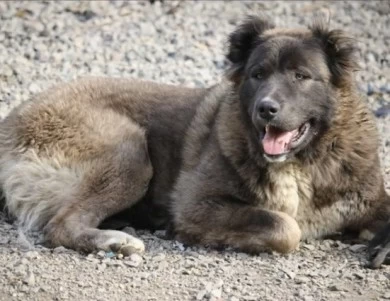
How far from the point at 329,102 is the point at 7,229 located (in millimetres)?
2544

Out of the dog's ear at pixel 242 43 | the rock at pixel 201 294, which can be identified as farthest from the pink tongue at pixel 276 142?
the rock at pixel 201 294

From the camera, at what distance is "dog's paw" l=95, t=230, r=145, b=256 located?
Answer: 6.67 meters

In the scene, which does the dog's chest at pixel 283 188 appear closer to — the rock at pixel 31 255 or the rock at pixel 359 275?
the rock at pixel 359 275

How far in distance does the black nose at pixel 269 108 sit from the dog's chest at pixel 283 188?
19.9 inches

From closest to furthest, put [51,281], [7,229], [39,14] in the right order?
[51,281] → [7,229] → [39,14]

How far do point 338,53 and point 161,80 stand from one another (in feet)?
12.7

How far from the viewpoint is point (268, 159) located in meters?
6.76

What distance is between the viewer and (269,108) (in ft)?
21.6

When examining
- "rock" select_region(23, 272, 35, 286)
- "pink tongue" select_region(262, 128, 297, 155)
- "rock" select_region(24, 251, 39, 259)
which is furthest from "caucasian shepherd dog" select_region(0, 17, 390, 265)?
"rock" select_region(23, 272, 35, 286)

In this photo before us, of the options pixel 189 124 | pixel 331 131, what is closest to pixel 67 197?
pixel 189 124

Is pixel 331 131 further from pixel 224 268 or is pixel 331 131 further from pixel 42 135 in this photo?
pixel 42 135

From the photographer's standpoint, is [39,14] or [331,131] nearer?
[331,131]

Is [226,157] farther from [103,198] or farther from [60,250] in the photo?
[60,250]

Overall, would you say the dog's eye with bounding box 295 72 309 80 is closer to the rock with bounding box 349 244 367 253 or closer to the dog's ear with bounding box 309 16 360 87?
the dog's ear with bounding box 309 16 360 87
